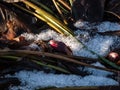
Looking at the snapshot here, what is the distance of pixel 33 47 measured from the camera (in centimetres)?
177

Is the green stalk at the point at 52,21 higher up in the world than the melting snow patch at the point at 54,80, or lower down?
higher up

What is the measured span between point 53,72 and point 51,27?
0.39 m

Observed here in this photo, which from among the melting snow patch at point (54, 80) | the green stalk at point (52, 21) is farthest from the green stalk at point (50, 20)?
the melting snow patch at point (54, 80)

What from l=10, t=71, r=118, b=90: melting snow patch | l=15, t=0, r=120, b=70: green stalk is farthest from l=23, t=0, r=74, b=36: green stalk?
l=10, t=71, r=118, b=90: melting snow patch

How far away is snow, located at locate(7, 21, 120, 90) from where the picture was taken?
1.53 metres

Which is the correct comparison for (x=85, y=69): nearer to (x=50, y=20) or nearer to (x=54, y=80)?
(x=54, y=80)

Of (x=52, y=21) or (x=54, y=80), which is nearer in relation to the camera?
(x=54, y=80)

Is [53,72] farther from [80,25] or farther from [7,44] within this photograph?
[80,25]

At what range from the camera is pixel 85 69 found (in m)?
1.65

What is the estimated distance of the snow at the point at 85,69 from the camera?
1.53 m

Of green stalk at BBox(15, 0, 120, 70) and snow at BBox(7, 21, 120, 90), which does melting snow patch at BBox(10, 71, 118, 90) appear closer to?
snow at BBox(7, 21, 120, 90)

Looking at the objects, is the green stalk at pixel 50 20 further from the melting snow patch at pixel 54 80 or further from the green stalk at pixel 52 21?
the melting snow patch at pixel 54 80

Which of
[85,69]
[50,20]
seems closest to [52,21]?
[50,20]

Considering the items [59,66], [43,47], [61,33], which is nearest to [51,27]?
[61,33]
